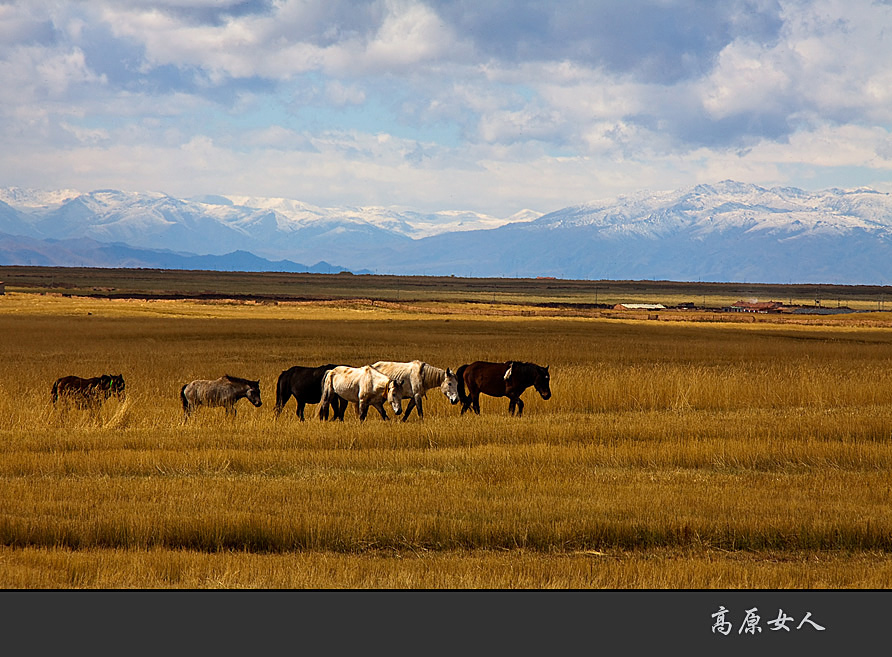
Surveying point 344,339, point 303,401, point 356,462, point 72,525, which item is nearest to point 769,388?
point 303,401

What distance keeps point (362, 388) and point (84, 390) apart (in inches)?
272

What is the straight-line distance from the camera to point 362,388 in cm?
1895

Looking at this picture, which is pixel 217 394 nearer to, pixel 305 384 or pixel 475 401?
pixel 305 384

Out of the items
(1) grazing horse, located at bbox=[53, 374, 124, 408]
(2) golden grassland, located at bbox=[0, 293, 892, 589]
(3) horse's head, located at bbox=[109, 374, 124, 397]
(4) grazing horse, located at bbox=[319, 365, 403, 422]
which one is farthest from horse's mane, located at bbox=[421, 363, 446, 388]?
(1) grazing horse, located at bbox=[53, 374, 124, 408]

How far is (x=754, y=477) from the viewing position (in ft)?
48.1

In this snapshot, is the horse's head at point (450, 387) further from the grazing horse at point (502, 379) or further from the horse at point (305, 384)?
the horse at point (305, 384)

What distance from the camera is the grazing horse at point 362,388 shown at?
1895cm

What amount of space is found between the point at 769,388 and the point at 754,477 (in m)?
12.7

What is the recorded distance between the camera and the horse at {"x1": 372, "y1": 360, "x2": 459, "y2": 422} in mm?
19562

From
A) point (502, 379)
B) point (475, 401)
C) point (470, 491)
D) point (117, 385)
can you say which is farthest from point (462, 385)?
point (470, 491)

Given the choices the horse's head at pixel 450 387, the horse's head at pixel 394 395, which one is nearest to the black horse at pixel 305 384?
the horse's head at pixel 394 395

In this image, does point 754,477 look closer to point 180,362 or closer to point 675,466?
point 675,466

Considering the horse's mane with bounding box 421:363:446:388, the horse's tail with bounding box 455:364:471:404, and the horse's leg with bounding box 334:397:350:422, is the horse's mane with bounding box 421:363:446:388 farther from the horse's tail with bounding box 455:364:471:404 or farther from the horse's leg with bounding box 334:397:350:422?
the horse's leg with bounding box 334:397:350:422

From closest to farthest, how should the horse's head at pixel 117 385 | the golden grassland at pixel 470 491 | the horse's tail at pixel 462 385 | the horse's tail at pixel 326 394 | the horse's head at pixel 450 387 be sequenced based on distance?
the golden grassland at pixel 470 491
the horse's head at pixel 450 387
the horse's tail at pixel 326 394
the horse's tail at pixel 462 385
the horse's head at pixel 117 385
